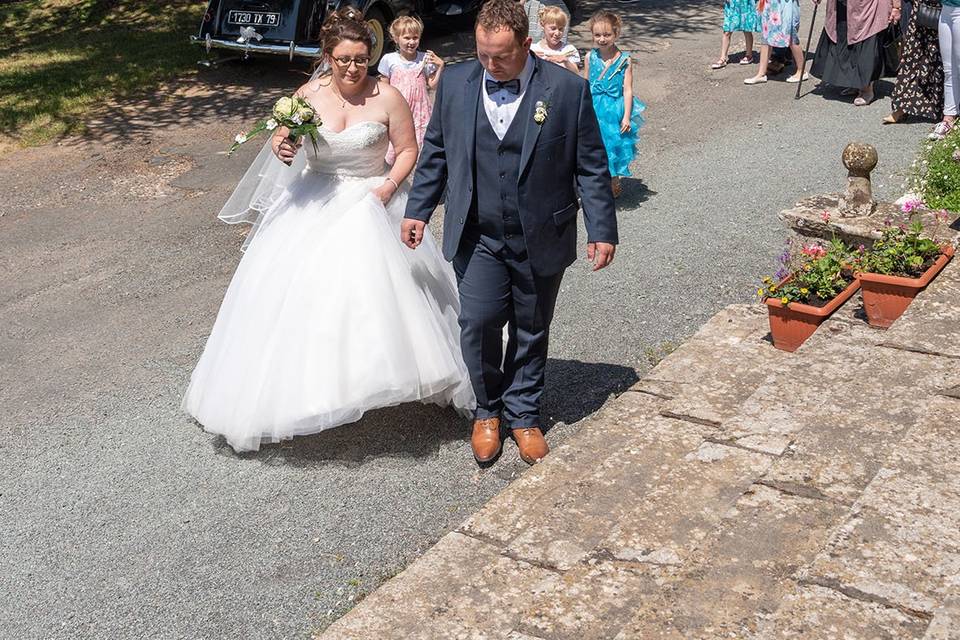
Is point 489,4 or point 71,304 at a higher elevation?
point 489,4

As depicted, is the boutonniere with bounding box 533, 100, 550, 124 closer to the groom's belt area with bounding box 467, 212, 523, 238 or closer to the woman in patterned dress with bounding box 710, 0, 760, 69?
the groom's belt area with bounding box 467, 212, 523, 238

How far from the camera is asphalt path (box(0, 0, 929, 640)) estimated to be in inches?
178

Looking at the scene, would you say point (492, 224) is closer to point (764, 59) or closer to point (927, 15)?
point (927, 15)

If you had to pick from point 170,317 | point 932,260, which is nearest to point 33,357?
point 170,317

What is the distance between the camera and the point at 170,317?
7316 millimetres

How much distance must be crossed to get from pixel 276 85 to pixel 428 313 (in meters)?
9.16

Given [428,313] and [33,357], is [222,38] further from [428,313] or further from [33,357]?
[428,313]

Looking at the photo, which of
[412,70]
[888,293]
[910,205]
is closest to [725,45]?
[412,70]

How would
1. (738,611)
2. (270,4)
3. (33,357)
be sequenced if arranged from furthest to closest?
(270,4), (33,357), (738,611)

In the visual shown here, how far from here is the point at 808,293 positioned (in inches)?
240

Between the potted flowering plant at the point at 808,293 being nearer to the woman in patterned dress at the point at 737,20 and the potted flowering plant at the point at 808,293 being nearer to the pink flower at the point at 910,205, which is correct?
the pink flower at the point at 910,205

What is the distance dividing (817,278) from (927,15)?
5.69 meters

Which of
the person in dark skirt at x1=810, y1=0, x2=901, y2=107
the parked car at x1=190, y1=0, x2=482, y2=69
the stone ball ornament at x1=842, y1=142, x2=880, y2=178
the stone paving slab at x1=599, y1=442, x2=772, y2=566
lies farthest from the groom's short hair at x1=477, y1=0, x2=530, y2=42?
the parked car at x1=190, y1=0, x2=482, y2=69

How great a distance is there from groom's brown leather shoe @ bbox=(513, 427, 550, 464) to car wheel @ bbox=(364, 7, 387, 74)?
9.24 meters
